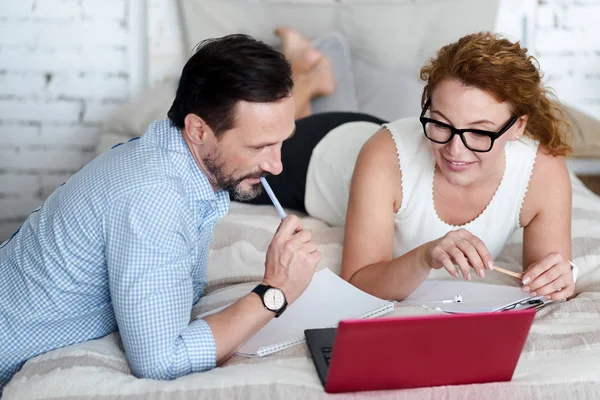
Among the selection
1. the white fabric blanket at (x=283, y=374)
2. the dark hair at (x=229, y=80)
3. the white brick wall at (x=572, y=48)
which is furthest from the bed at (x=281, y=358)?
the white brick wall at (x=572, y=48)

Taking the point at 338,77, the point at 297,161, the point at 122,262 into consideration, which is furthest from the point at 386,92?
the point at 122,262

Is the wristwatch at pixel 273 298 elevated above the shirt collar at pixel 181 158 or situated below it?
below

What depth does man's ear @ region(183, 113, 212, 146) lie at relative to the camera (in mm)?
1335

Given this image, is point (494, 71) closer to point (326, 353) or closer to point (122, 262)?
point (326, 353)

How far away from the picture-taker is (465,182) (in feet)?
5.58

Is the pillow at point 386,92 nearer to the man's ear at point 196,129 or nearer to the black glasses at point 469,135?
the black glasses at point 469,135

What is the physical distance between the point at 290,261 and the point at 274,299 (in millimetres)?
74

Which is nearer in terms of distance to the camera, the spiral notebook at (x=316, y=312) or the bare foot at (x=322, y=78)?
the spiral notebook at (x=316, y=312)

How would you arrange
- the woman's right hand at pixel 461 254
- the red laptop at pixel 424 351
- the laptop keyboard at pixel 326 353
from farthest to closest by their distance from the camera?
the woman's right hand at pixel 461 254
the laptop keyboard at pixel 326 353
the red laptop at pixel 424 351

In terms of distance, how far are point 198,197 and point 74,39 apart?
77.2 inches

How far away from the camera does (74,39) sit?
307 cm

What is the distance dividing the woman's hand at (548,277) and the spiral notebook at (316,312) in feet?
0.96

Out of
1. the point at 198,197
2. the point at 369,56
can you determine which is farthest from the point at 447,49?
the point at 369,56

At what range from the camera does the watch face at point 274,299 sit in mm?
→ 1340
